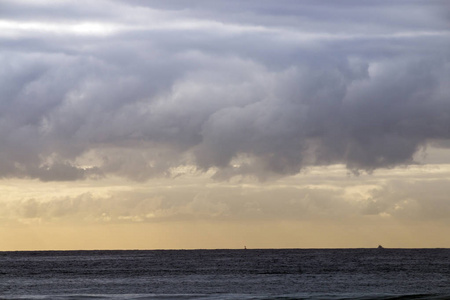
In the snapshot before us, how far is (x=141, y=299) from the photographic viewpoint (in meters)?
98.9

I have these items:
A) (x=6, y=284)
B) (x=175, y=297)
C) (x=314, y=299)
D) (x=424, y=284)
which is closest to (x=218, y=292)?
(x=175, y=297)

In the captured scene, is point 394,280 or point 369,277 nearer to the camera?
point 394,280

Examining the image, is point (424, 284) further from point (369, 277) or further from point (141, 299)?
point (141, 299)

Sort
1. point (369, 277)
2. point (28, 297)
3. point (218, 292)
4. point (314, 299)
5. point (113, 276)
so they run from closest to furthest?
point (314, 299), point (28, 297), point (218, 292), point (369, 277), point (113, 276)

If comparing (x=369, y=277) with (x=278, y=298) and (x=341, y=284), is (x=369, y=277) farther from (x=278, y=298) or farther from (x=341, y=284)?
(x=278, y=298)

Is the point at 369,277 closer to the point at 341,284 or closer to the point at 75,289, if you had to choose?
the point at 341,284

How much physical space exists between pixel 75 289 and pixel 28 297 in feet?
72.8

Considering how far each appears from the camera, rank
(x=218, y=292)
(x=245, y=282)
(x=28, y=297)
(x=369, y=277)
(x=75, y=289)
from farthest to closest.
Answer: (x=369, y=277)
(x=245, y=282)
(x=75, y=289)
(x=218, y=292)
(x=28, y=297)

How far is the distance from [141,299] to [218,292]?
58.2 feet

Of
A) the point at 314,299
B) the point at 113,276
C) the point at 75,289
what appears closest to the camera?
the point at 314,299

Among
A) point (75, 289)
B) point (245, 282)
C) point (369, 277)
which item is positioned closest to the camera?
point (75, 289)

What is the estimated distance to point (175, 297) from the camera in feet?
336

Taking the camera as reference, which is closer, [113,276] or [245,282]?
[245,282]

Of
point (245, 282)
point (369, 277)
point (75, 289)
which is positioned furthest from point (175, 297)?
point (369, 277)
